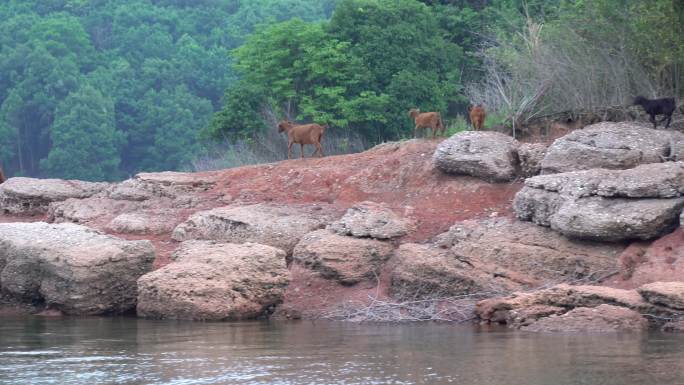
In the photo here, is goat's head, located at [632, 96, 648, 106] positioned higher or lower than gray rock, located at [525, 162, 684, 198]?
higher

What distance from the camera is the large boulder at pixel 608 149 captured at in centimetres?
1889

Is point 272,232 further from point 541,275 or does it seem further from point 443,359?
point 443,359

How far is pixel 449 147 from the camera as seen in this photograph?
20.5 meters

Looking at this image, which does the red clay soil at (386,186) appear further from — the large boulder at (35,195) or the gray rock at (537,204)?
the large boulder at (35,195)

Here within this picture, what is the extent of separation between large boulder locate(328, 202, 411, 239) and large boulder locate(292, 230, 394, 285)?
0.11m

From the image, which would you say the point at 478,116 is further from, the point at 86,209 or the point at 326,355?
the point at 326,355

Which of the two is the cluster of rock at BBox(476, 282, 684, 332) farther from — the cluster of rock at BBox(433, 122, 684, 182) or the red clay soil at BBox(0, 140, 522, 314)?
the cluster of rock at BBox(433, 122, 684, 182)

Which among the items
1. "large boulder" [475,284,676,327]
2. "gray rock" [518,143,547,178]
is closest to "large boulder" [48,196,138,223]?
"gray rock" [518,143,547,178]

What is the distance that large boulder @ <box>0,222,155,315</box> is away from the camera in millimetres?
17516

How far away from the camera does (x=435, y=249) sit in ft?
59.6

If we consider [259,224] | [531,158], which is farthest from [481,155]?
[259,224]

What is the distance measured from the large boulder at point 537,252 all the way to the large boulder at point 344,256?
1092 millimetres

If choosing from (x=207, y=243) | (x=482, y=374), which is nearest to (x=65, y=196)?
(x=207, y=243)

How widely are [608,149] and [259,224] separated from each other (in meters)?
5.74
